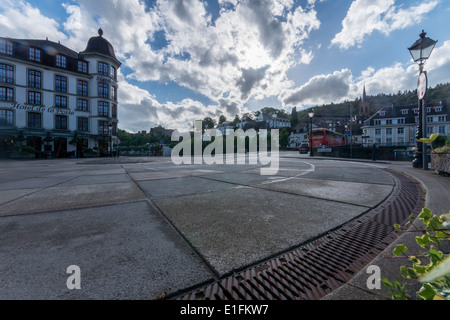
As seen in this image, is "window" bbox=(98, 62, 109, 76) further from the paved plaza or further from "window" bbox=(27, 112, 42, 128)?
the paved plaza

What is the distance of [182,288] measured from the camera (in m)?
1.45

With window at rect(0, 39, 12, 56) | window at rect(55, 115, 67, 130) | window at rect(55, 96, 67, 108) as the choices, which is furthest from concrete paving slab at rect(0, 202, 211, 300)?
window at rect(0, 39, 12, 56)

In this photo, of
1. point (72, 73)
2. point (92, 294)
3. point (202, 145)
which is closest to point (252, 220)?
point (92, 294)

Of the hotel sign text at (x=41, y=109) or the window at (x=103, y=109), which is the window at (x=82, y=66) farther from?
the hotel sign text at (x=41, y=109)

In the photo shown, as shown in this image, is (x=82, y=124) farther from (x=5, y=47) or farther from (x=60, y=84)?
(x=5, y=47)

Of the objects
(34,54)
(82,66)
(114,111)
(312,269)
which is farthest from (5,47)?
(312,269)

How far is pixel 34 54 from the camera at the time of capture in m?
29.6

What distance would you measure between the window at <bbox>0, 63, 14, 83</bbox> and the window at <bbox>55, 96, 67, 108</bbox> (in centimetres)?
529

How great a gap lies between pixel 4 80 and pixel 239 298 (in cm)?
4315

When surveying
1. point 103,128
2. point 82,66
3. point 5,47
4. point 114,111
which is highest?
point 82,66

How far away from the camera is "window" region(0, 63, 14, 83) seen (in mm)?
26953

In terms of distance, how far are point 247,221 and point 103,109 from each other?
40.1m

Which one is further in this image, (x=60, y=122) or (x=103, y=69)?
(x=103, y=69)

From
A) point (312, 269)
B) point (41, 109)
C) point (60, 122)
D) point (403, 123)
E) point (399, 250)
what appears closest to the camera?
point (399, 250)
